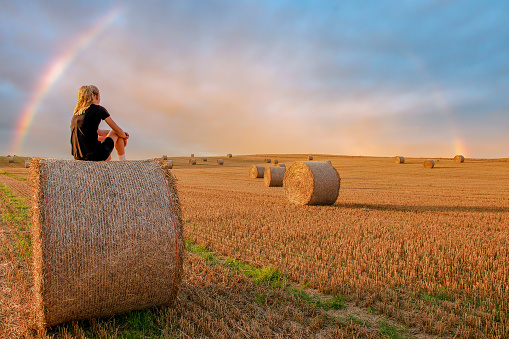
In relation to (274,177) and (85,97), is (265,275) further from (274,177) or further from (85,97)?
(274,177)

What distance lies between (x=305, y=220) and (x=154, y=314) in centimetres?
573

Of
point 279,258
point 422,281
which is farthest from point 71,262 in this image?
point 422,281

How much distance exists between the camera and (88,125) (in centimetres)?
409

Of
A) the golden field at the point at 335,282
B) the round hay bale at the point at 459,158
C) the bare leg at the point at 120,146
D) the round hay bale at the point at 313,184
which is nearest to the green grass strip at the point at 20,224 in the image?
the golden field at the point at 335,282

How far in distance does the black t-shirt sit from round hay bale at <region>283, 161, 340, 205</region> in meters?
8.91

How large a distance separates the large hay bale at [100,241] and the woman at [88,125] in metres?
0.50

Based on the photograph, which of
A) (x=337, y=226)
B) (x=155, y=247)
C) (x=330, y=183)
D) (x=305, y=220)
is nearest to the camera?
(x=155, y=247)

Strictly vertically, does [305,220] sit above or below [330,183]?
below

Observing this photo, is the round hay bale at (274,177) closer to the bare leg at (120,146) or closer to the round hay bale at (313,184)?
the round hay bale at (313,184)

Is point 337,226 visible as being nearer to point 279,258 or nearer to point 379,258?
point 379,258

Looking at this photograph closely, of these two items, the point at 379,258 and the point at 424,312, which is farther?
the point at 379,258

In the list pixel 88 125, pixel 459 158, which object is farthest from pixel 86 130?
pixel 459 158

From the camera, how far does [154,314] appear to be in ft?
11.9

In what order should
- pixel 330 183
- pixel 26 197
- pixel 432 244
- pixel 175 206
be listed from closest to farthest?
1. pixel 175 206
2. pixel 432 244
3. pixel 330 183
4. pixel 26 197
